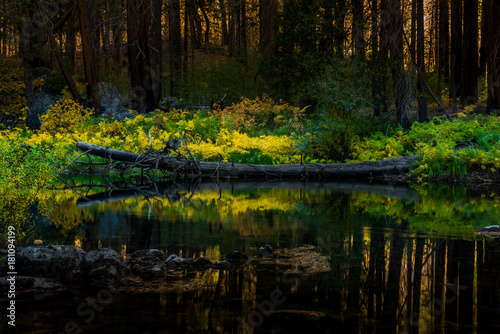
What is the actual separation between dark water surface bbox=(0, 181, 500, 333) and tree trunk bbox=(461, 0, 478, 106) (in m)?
10.4

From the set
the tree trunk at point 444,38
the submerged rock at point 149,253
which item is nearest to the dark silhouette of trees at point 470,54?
the tree trunk at point 444,38

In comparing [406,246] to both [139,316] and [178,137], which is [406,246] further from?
[178,137]

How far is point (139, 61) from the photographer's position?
78.8 ft

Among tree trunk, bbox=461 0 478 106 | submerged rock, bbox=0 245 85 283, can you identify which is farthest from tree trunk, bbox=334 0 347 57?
submerged rock, bbox=0 245 85 283

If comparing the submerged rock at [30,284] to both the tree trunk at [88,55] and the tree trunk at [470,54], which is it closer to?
the tree trunk at [88,55]

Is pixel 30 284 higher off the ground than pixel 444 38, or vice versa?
pixel 444 38

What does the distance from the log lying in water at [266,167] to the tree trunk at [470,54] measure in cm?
702

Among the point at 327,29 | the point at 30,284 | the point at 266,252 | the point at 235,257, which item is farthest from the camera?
the point at 327,29

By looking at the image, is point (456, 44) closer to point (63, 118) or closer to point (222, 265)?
Answer: point (63, 118)

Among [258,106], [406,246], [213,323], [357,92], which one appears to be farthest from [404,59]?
[213,323]

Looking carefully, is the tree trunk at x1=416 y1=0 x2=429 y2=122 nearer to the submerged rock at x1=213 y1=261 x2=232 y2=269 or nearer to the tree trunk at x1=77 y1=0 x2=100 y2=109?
the submerged rock at x1=213 y1=261 x2=232 y2=269

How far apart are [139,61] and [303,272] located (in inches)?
765

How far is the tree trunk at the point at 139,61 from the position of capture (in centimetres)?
2345

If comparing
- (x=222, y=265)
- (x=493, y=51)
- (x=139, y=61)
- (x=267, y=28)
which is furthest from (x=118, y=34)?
(x=222, y=265)
